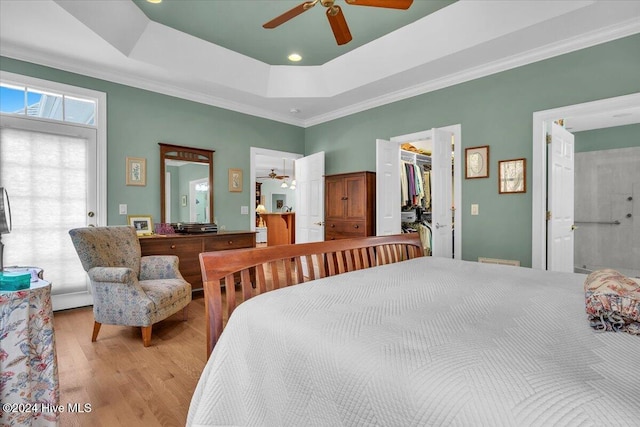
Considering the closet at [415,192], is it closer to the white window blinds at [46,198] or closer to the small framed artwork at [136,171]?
the small framed artwork at [136,171]

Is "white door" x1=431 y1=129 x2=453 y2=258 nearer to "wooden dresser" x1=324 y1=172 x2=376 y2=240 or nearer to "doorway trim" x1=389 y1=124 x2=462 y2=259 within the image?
"doorway trim" x1=389 y1=124 x2=462 y2=259

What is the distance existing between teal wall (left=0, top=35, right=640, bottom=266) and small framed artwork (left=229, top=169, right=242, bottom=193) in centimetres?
9

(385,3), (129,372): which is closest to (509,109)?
(385,3)

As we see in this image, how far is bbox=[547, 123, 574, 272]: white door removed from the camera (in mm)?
3205

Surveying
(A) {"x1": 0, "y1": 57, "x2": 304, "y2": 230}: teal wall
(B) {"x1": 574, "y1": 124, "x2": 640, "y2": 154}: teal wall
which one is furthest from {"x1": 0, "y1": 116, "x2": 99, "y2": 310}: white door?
(B) {"x1": 574, "y1": 124, "x2": 640, "y2": 154}: teal wall

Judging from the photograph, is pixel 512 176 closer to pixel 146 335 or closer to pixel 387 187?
pixel 387 187

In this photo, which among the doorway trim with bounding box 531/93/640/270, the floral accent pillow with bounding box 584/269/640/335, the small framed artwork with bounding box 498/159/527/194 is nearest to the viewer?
the floral accent pillow with bounding box 584/269/640/335

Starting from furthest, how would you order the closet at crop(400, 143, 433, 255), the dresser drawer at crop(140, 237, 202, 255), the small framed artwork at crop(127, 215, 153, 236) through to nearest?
1. the closet at crop(400, 143, 433, 255)
2. the small framed artwork at crop(127, 215, 153, 236)
3. the dresser drawer at crop(140, 237, 202, 255)

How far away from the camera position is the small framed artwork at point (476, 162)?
11.8ft

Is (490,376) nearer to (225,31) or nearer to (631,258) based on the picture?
(225,31)

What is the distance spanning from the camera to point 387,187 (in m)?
4.29

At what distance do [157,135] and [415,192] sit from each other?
3.68 meters

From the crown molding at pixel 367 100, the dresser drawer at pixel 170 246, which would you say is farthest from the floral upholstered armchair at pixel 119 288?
the crown molding at pixel 367 100

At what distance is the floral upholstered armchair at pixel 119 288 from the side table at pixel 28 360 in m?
1.07
